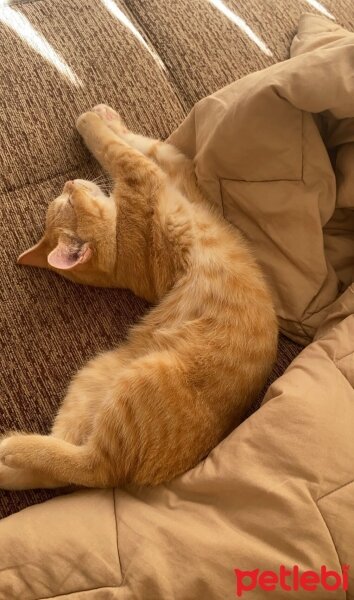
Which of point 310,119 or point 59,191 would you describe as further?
point 59,191

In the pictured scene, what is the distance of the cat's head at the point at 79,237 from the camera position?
1462 millimetres

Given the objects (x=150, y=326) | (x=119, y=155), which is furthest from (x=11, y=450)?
(x=119, y=155)

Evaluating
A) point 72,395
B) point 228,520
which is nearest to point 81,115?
point 72,395

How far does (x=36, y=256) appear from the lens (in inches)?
57.3

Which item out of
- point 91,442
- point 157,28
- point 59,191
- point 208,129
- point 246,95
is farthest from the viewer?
point 157,28

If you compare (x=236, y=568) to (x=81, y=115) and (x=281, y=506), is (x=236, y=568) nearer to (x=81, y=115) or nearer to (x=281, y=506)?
(x=281, y=506)

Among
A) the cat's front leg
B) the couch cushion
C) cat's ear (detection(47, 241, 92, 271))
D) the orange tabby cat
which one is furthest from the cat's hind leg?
the couch cushion

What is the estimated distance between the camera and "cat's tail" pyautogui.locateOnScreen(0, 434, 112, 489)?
1.22 meters

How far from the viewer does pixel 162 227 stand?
5.03 ft

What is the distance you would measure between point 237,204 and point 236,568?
0.98m

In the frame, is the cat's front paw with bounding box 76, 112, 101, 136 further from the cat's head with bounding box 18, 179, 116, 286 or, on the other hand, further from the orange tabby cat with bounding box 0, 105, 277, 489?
the cat's head with bounding box 18, 179, 116, 286

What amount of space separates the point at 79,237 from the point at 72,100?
1.58 ft

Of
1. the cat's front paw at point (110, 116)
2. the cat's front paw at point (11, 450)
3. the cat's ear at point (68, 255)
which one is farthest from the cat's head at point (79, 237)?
the cat's front paw at point (11, 450)

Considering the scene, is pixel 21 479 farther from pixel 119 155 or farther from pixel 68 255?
pixel 119 155
